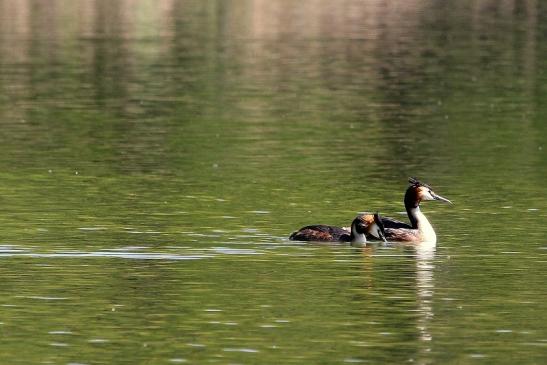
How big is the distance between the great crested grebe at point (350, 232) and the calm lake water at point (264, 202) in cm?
23

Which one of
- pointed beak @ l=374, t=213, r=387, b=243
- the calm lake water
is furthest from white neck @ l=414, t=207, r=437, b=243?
pointed beak @ l=374, t=213, r=387, b=243

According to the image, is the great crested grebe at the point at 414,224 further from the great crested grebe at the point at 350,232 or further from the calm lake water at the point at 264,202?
the great crested grebe at the point at 350,232

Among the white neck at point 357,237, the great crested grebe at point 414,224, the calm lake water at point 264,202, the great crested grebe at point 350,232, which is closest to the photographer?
the calm lake water at point 264,202

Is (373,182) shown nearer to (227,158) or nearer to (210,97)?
(227,158)

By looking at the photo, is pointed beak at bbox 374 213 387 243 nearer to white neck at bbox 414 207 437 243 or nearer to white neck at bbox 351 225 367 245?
white neck at bbox 351 225 367 245

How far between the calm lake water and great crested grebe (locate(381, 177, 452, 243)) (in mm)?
293

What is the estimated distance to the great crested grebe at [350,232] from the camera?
26.0 m

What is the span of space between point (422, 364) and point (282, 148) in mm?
20370

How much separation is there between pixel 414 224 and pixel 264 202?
3768 millimetres

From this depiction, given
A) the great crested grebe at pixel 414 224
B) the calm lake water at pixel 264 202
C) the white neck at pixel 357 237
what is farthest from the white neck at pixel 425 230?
the white neck at pixel 357 237

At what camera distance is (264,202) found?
3017 centimetres

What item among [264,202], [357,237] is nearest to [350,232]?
[357,237]

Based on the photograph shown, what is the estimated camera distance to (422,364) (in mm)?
18047

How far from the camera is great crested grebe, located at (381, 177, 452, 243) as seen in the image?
26.4 meters
